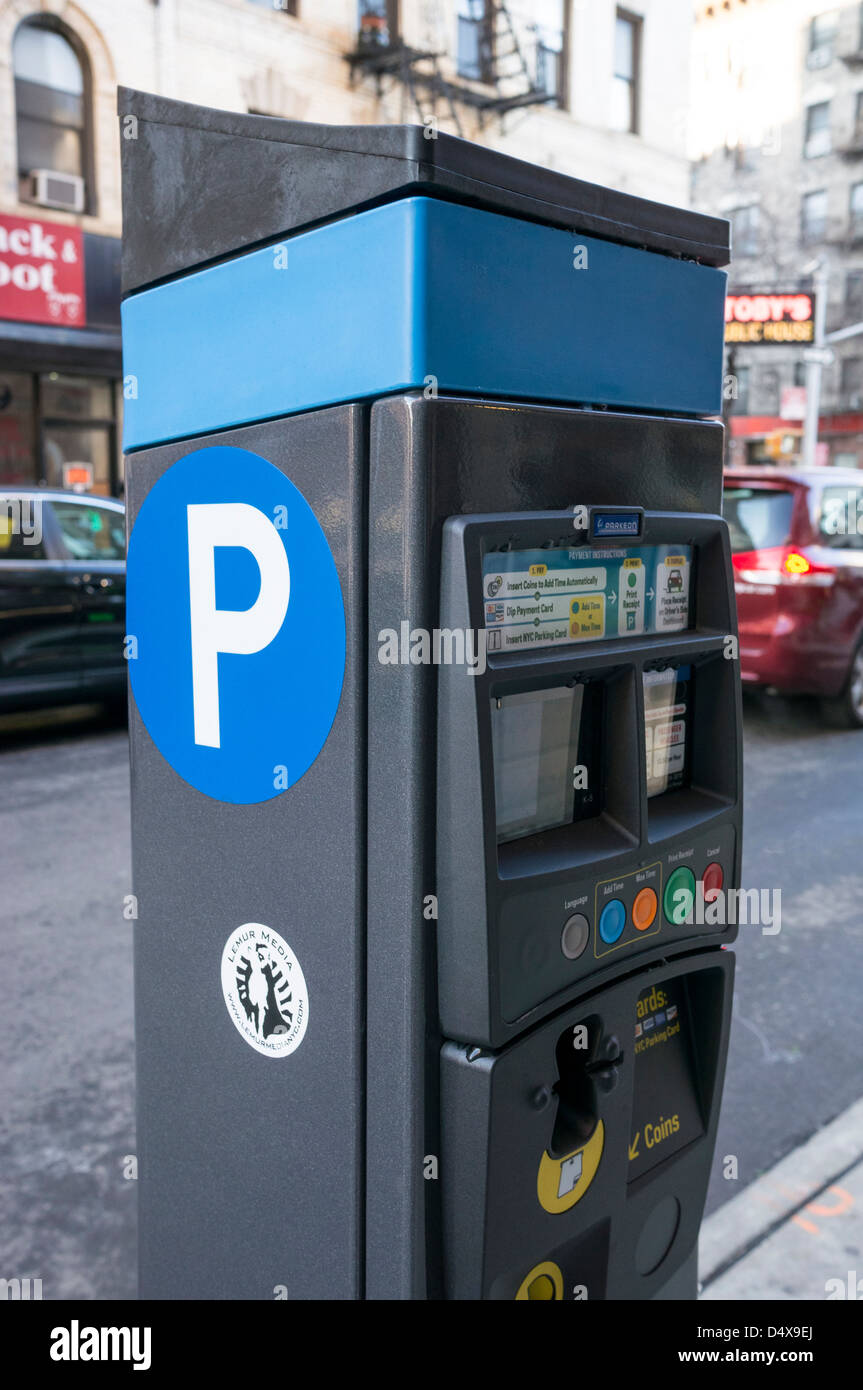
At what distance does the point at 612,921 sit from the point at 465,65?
57.6ft

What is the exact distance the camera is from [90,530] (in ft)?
26.9

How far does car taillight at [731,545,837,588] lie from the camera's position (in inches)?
314

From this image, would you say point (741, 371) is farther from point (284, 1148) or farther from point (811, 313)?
point (284, 1148)

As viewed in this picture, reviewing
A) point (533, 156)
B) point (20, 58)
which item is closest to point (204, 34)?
point (20, 58)

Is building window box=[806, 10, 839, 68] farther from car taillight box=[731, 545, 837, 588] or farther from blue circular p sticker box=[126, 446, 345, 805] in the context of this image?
blue circular p sticker box=[126, 446, 345, 805]

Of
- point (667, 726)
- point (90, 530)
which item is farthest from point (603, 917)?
point (90, 530)

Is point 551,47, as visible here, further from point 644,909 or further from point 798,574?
point 644,909

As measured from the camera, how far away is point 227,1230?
1.86 metres

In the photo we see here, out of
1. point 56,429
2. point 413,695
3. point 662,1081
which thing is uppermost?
point 56,429

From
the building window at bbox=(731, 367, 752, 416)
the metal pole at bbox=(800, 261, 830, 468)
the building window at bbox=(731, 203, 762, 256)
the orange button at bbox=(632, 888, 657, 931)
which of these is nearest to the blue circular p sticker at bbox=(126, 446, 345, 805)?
the orange button at bbox=(632, 888, 657, 931)

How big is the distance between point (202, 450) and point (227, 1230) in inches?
46.0

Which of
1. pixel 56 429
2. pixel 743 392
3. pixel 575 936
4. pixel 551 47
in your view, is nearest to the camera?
pixel 575 936

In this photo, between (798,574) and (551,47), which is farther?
(551,47)

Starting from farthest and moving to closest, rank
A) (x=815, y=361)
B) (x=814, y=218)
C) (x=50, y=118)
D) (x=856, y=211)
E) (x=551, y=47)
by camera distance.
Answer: (x=814, y=218) → (x=856, y=211) → (x=815, y=361) → (x=551, y=47) → (x=50, y=118)
